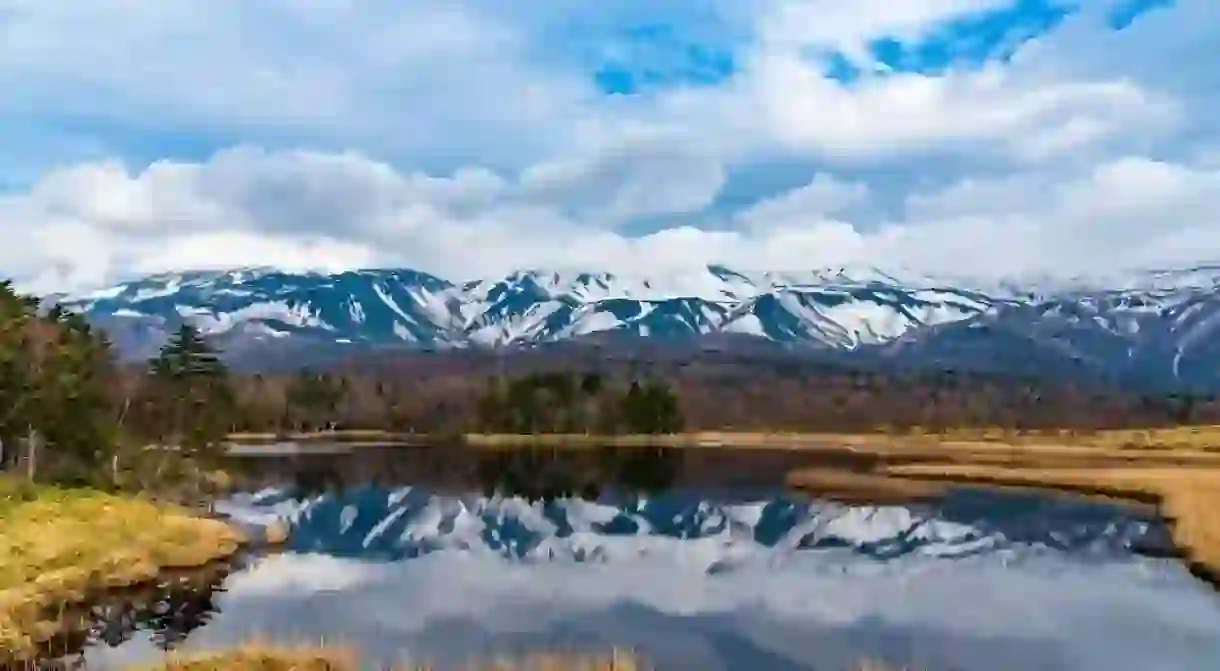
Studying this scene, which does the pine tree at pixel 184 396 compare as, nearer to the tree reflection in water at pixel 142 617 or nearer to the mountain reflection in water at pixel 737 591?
the mountain reflection in water at pixel 737 591

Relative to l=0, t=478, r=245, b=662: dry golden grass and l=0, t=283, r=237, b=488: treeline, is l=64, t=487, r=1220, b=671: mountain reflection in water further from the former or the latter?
l=0, t=283, r=237, b=488: treeline

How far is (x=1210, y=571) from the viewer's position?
146 ft

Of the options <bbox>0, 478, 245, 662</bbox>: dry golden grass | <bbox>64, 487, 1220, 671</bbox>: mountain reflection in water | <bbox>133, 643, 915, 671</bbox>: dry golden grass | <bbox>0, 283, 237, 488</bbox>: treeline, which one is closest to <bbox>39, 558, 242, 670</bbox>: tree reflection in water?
<bbox>64, 487, 1220, 671</bbox>: mountain reflection in water

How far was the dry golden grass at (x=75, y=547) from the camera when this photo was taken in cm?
3319

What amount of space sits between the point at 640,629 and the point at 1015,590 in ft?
54.1

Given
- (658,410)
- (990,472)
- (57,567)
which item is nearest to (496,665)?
(57,567)

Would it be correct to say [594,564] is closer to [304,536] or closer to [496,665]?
[304,536]

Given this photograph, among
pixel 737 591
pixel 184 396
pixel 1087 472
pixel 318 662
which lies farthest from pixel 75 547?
pixel 1087 472

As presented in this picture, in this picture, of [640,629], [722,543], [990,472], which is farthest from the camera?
[990,472]

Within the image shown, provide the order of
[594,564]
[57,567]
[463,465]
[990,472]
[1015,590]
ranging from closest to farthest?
[57,567]
[1015,590]
[594,564]
[990,472]
[463,465]

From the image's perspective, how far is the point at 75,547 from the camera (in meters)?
42.9

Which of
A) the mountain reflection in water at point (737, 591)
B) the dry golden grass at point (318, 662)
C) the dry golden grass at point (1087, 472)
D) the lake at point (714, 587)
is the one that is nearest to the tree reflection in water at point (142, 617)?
the lake at point (714, 587)

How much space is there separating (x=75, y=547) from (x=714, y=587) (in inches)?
958

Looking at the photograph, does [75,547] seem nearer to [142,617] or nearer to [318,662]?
[142,617]
